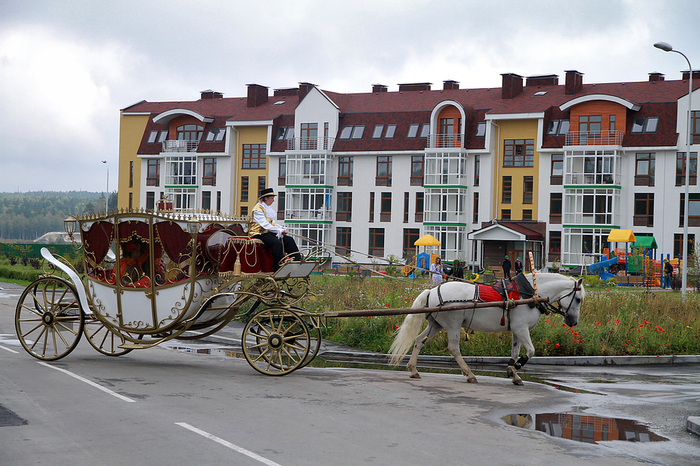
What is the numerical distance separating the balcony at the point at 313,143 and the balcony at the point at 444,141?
8658 millimetres

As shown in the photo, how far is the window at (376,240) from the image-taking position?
59.0 metres

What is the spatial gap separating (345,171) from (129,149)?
2334 centimetres

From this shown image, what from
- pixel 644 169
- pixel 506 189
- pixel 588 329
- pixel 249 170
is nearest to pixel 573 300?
pixel 588 329

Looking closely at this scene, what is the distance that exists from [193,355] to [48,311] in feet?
9.40

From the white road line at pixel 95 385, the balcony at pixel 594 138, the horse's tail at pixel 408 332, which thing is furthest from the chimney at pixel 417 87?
the white road line at pixel 95 385

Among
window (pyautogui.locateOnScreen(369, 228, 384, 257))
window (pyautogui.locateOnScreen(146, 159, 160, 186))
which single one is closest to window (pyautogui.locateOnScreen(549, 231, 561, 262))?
window (pyautogui.locateOnScreen(369, 228, 384, 257))

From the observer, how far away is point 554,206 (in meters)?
53.2

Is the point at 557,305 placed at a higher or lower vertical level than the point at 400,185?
lower

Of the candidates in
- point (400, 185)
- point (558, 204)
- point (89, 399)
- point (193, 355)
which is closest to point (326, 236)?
point (400, 185)

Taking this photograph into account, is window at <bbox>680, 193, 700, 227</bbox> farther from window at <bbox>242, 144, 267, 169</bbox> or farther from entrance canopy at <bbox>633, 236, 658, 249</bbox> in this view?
window at <bbox>242, 144, 267, 169</bbox>

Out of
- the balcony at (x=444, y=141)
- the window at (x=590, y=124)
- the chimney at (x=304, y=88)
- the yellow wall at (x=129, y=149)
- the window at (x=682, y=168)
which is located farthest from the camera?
the yellow wall at (x=129, y=149)

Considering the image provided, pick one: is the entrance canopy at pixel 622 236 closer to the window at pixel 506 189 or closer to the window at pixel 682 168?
the window at pixel 682 168

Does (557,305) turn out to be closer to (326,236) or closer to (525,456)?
(525,456)

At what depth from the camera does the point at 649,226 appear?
50062 millimetres
